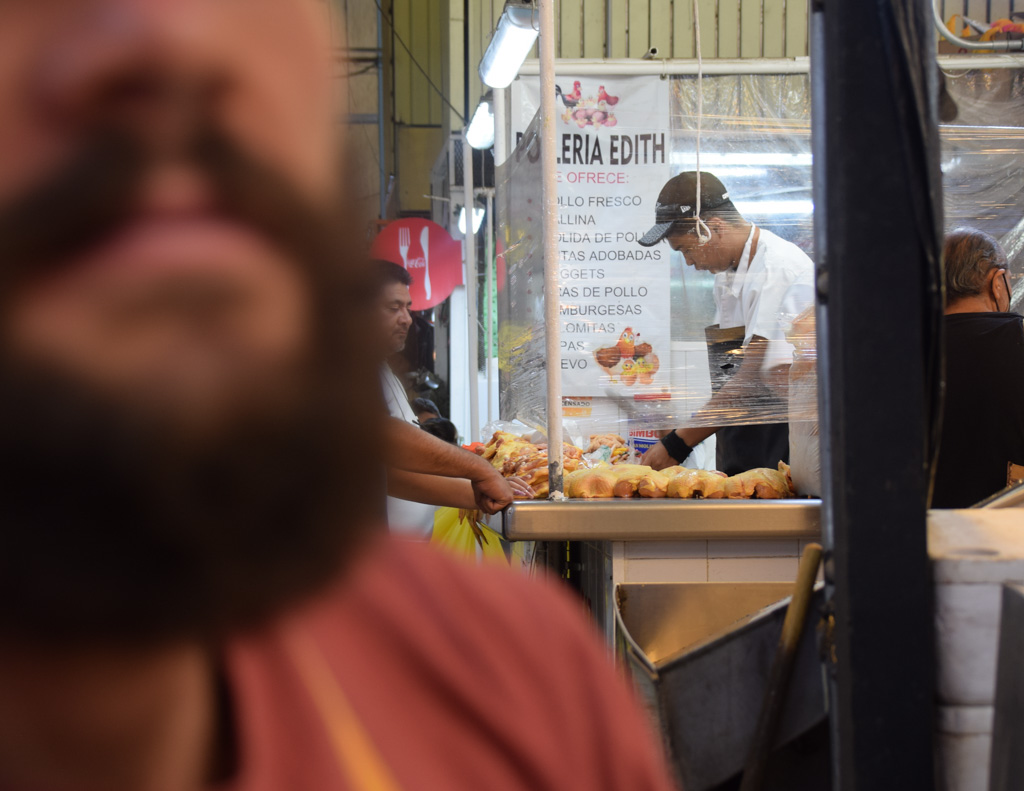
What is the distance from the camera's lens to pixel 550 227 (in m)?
2.23

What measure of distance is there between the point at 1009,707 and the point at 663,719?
1.98 ft

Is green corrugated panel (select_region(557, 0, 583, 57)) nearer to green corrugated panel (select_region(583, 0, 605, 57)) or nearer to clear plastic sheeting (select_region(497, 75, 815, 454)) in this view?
green corrugated panel (select_region(583, 0, 605, 57))

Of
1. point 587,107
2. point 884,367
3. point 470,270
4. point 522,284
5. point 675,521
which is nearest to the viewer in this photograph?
point 884,367

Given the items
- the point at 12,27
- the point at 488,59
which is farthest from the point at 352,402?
the point at 488,59

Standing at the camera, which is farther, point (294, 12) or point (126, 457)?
point (294, 12)

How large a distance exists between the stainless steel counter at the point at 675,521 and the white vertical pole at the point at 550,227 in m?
0.19

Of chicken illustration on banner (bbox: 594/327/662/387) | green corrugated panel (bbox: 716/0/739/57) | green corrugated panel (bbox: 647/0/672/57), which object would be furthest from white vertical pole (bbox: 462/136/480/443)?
chicken illustration on banner (bbox: 594/327/662/387)

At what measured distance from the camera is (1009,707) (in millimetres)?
1078

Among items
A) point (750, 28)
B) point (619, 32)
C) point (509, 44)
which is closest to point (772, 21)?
point (750, 28)

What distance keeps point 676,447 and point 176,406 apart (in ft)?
7.20

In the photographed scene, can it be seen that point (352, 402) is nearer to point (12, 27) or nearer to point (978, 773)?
point (12, 27)

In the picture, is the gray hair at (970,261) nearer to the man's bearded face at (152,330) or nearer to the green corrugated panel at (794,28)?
the man's bearded face at (152,330)

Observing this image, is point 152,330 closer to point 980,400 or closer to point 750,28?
point 980,400

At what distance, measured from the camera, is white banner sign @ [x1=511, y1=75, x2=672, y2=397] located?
2.86 metres
